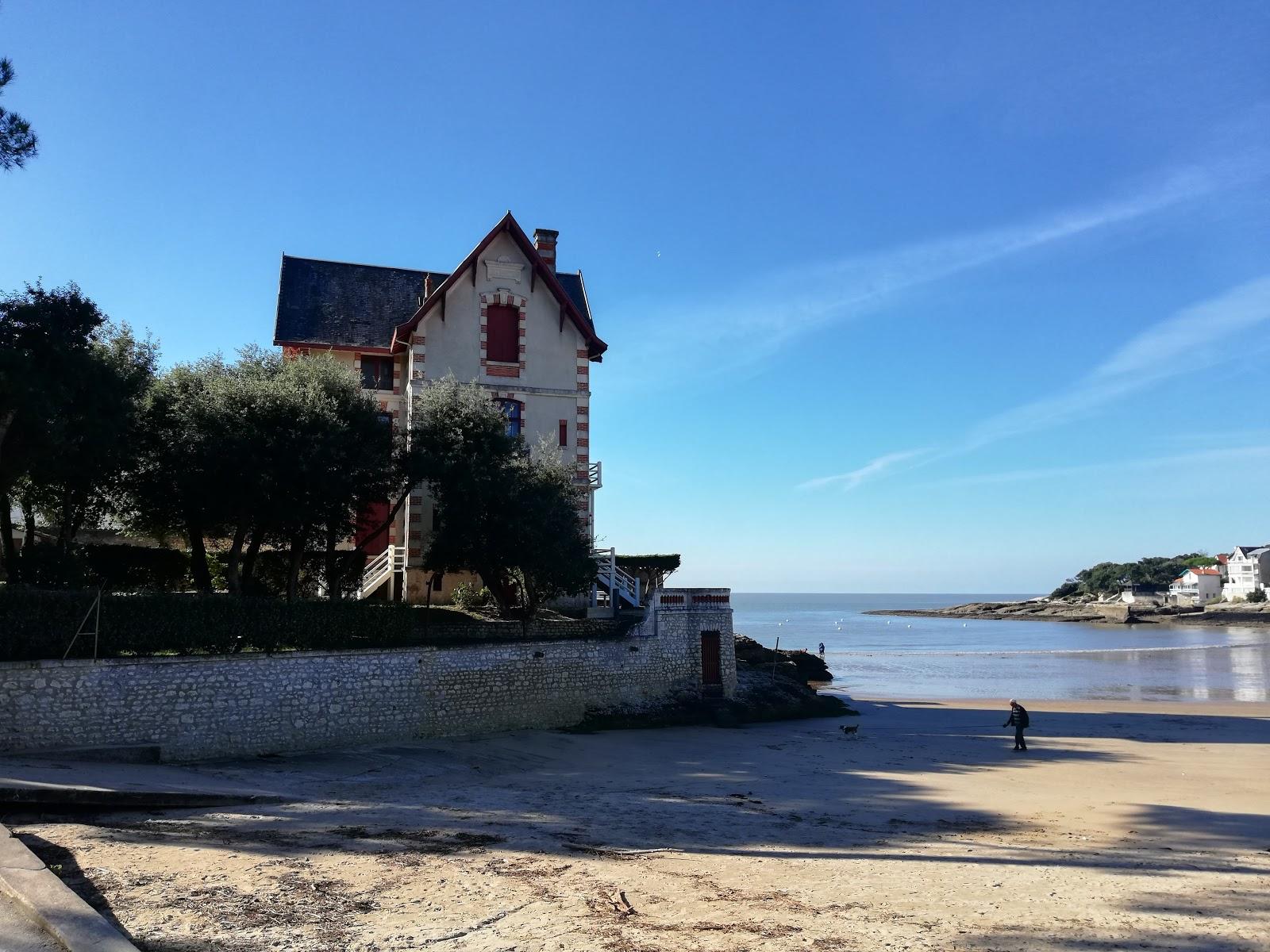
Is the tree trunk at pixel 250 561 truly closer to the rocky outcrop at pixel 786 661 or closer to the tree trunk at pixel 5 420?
the tree trunk at pixel 5 420

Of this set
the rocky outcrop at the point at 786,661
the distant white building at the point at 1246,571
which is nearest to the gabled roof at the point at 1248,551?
the distant white building at the point at 1246,571

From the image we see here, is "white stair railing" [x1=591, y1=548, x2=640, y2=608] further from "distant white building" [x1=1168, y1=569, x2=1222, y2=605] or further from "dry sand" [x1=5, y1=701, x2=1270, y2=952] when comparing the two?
"distant white building" [x1=1168, y1=569, x2=1222, y2=605]

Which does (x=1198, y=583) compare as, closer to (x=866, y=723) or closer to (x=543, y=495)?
(x=866, y=723)

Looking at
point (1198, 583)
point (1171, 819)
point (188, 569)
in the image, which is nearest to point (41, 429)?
point (188, 569)

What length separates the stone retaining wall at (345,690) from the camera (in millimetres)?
15406

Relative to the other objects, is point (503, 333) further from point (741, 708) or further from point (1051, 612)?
point (1051, 612)

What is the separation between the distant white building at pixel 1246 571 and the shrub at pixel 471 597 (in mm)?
121016

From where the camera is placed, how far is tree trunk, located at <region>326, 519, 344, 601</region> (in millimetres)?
22938

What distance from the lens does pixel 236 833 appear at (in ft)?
34.7

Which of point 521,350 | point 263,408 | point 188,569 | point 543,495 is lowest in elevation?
point 188,569

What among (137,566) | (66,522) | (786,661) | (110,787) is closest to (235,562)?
(66,522)

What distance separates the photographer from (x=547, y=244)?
31672mm

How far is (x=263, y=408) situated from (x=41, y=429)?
15.5ft

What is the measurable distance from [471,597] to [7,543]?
11224 mm
